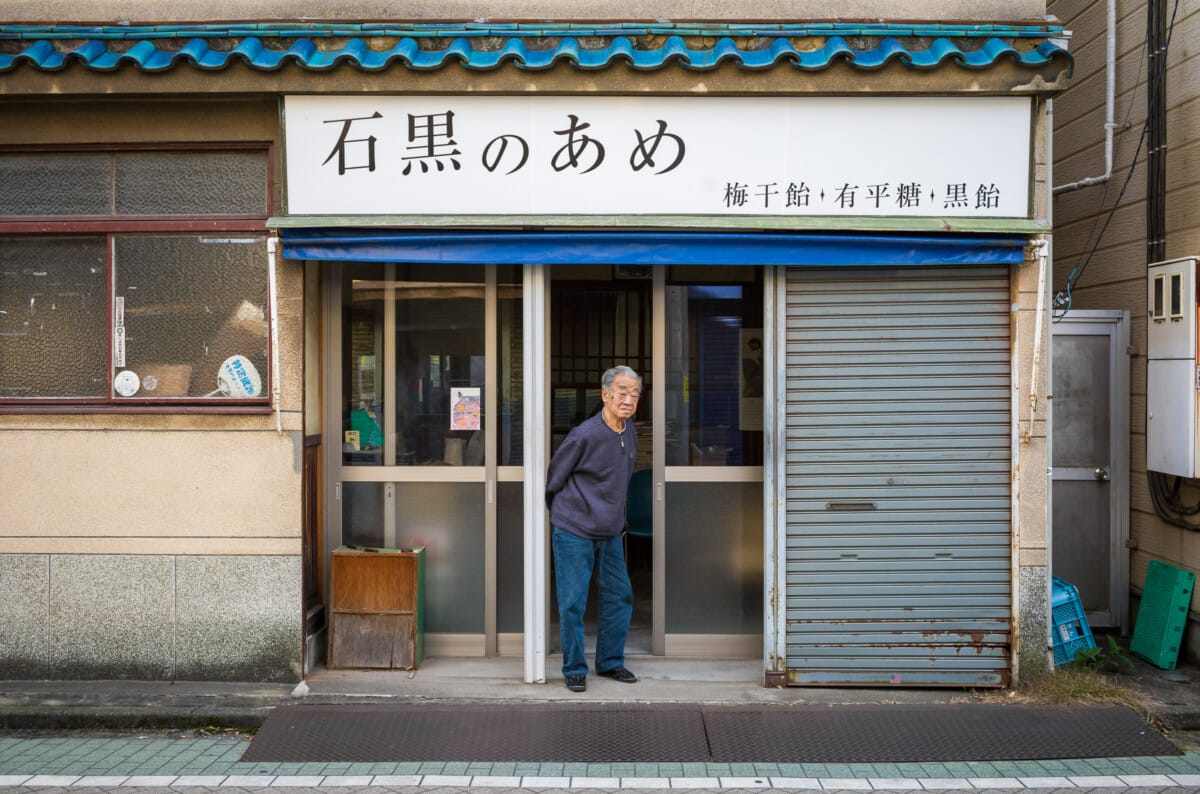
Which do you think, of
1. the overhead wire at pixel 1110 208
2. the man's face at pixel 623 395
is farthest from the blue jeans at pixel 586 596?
the overhead wire at pixel 1110 208

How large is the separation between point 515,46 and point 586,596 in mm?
3656

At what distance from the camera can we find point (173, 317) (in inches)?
265

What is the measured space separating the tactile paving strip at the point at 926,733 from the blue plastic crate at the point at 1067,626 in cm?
88

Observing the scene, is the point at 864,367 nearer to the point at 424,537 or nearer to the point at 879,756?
the point at 879,756

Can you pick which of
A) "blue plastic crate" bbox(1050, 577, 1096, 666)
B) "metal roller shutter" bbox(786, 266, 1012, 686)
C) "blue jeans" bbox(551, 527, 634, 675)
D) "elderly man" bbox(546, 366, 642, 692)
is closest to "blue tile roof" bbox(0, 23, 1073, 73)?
"metal roller shutter" bbox(786, 266, 1012, 686)

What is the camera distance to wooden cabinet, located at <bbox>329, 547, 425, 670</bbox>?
6.83m

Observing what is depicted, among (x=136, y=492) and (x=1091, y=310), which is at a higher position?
(x=1091, y=310)

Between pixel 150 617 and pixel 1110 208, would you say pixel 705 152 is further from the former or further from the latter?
pixel 150 617

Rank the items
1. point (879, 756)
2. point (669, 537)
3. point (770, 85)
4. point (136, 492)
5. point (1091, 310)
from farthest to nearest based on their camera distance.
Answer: point (1091, 310) → point (669, 537) → point (136, 492) → point (770, 85) → point (879, 756)

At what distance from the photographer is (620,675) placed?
6656mm

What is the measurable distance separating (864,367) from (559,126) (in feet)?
8.47

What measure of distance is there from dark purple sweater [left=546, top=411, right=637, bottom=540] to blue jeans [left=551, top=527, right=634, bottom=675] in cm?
12

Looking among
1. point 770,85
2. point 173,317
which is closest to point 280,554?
point 173,317

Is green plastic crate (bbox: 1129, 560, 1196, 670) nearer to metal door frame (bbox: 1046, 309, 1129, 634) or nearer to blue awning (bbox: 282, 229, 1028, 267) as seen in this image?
metal door frame (bbox: 1046, 309, 1129, 634)
